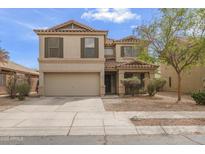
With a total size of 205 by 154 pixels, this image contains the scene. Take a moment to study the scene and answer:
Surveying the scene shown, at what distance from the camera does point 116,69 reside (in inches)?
987

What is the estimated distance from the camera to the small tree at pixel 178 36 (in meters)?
15.8

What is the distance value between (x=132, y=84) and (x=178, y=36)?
7.20m

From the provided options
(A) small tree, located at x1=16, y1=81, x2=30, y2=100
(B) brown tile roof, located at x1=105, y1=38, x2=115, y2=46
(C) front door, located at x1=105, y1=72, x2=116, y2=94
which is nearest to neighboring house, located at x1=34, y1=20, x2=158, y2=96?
(C) front door, located at x1=105, y1=72, x2=116, y2=94

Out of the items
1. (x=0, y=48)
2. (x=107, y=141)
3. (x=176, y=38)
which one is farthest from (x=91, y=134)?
(x=0, y=48)

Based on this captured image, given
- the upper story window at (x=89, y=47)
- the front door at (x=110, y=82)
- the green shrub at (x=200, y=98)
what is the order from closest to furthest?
the green shrub at (x=200, y=98) < the upper story window at (x=89, y=47) < the front door at (x=110, y=82)

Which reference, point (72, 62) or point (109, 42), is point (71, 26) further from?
point (109, 42)

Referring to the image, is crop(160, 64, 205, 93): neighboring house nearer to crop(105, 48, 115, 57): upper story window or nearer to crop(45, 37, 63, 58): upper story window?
crop(105, 48, 115, 57): upper story window

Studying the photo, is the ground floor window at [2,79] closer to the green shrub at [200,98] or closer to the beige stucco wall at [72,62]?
the beige stucco wall at [72,62]

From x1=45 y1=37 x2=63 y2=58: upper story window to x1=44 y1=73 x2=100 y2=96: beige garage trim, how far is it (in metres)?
1.76

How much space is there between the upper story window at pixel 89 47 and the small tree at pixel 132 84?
12.1ft

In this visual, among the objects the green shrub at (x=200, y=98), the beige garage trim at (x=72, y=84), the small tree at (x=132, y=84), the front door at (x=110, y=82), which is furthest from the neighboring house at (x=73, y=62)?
the green shrub at (x=200, y=98)

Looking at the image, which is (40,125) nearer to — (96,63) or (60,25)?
(96,63)

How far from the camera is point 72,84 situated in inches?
945

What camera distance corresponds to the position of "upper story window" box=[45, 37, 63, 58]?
23.4 m
